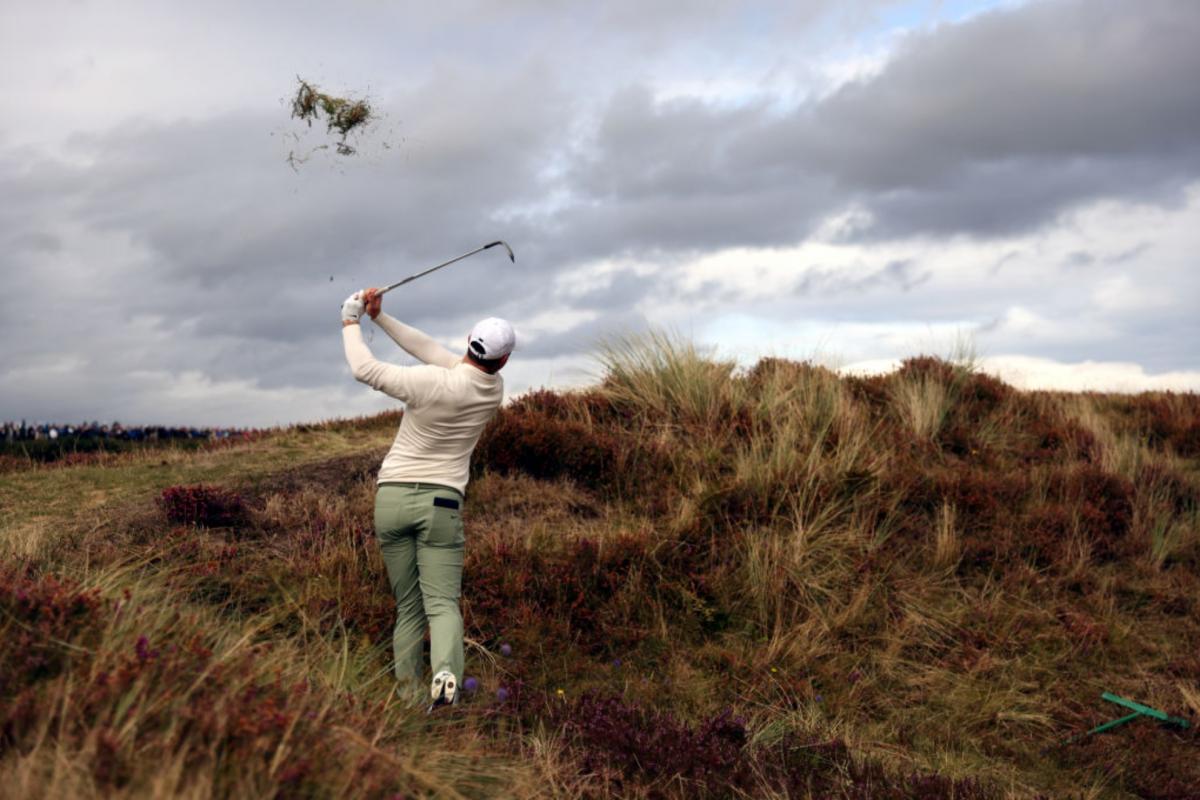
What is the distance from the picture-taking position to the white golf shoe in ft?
19.4

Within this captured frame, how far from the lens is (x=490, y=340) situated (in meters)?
6.10

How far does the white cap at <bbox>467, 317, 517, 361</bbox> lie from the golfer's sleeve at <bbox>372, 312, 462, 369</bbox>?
58cm

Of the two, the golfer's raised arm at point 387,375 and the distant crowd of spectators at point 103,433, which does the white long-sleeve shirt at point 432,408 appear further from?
the distant crowd of spectators at point 103,433

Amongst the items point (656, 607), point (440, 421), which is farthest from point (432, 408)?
point (656, 607)

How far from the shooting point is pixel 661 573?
8.64 meters

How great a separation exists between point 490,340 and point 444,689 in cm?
202

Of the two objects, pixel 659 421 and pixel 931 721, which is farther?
pixel 659 421

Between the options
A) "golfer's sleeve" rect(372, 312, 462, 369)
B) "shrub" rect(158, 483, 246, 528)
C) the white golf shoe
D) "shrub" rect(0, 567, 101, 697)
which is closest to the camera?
"shrub" rect(0, 567, 101, 697)

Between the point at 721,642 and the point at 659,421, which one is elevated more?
the point at 659,421

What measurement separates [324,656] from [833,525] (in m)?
5.51

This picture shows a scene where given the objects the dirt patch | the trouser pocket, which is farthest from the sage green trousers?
the dirt patch

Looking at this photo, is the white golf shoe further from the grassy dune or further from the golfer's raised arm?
the golfer's raised arm

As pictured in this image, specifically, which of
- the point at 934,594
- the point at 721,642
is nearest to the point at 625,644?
the point at 721,642

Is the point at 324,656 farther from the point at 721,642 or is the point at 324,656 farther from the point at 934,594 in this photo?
the point at 934,594
